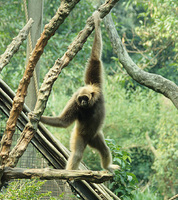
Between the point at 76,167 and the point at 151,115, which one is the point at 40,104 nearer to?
the point at 76,167

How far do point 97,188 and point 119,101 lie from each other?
1176 cm

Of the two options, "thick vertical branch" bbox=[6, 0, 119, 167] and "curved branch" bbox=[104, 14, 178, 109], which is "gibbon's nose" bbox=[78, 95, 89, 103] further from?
"curved branch" bbox=[104, 14, 178, 109]

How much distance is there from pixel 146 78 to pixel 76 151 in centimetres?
190

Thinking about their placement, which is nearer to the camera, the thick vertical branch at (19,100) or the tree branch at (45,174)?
the tree branch at (45,174)

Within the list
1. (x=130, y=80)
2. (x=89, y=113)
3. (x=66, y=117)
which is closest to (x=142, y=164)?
(x=130, y=80)

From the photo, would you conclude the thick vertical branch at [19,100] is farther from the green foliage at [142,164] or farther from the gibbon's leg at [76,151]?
the green foliage at [142,164]

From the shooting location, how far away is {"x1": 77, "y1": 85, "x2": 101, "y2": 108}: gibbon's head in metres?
4.48

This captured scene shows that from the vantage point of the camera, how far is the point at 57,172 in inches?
127

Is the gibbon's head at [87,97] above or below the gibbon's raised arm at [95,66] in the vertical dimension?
below

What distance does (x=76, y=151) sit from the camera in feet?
15.7

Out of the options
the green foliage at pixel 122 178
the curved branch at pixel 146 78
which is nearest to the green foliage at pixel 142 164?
A: the green foliage at pixel 122 178

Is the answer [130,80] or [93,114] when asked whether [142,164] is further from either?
[93,114]

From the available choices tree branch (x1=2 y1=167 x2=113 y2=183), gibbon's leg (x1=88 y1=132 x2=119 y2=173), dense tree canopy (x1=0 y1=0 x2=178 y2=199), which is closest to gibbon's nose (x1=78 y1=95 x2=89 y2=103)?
gibbon's leg (x1=88 y1=132 x2=119 y2=173)

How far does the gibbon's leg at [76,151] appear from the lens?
469 cm
